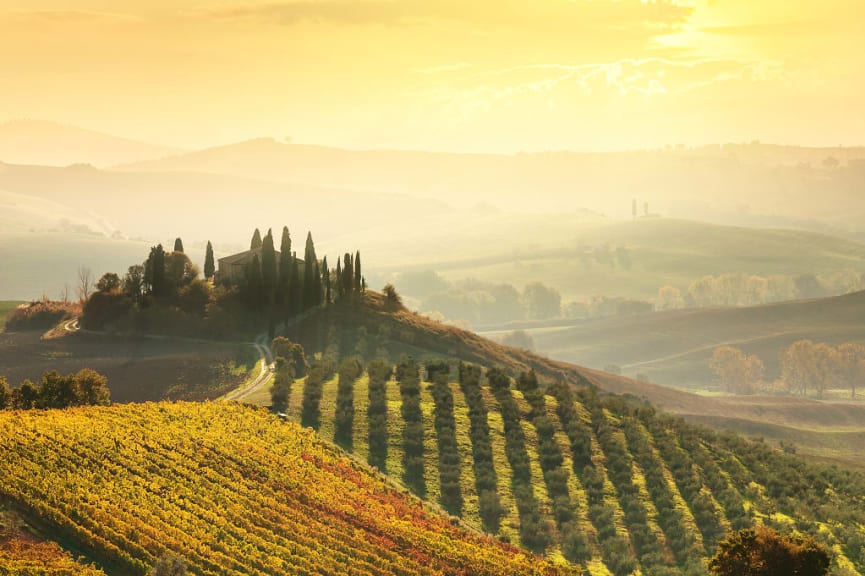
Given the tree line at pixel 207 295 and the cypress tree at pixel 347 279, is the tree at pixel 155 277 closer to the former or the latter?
the tree line at pixel 207 295

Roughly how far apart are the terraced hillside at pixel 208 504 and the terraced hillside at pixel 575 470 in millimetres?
8642

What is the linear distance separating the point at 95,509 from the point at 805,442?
443 ft

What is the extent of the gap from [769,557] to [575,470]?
31240 millimetres

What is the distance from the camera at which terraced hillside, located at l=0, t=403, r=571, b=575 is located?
4728 cm

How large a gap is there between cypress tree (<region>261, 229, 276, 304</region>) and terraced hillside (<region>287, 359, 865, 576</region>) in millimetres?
30152

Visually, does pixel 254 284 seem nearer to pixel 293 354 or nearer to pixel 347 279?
pixel 347 279

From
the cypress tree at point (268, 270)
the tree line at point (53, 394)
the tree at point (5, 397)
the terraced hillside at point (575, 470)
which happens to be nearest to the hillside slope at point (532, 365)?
the cypress tree at point (268, 270)

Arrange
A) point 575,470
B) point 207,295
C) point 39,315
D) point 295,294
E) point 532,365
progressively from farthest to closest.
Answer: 1. point 532,365
2. point 295,294
3. point 39,315
4. point 207,295
5. point 575,470

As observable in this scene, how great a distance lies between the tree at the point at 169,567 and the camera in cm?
4359

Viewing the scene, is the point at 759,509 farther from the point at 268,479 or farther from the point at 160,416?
the point at 160,416

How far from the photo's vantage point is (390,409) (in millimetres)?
88438

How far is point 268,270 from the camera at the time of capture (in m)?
128

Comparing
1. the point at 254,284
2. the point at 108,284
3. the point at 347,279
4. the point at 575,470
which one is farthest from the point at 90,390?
the point at 347,279

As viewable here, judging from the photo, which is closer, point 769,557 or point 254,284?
point 769,557
